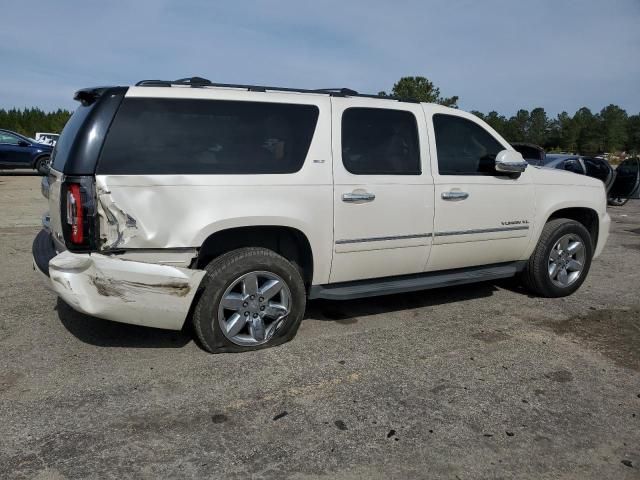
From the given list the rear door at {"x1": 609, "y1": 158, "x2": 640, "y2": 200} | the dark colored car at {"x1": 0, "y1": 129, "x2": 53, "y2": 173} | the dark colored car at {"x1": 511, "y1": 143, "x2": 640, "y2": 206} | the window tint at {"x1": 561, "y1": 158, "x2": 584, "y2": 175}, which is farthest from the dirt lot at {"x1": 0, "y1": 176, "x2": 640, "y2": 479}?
the dark colored car at {"x1": 0, "y1": 129, "x2": 53, "y2": 173}

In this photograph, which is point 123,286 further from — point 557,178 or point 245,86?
point 557,178

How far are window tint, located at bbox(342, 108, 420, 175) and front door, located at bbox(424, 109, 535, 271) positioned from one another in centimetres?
21

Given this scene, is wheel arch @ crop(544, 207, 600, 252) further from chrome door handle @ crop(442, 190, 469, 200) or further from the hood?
chrome door handle @ crop(442, 190, 469, 200)

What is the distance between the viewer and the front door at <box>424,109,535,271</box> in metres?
4.62

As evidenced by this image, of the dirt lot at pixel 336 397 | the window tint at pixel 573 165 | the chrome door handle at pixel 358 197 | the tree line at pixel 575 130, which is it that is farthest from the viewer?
the tree line at pixel 575 130

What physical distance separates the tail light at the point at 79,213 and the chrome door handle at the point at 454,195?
2699mm

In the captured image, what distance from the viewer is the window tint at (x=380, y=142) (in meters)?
4.20

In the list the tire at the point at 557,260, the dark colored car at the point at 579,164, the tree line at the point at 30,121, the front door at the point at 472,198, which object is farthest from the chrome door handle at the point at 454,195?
the tree line at the point at 30,121

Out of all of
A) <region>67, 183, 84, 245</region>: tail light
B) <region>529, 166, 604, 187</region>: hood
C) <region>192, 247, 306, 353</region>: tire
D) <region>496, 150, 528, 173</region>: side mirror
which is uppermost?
<region>496, 150, 528, 173</region>: side mirror

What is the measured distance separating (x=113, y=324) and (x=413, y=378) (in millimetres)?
2376

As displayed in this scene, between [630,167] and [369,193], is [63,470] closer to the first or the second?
[369,193]

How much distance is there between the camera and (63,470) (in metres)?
2.52

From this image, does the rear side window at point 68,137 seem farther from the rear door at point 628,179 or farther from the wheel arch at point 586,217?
the rear door at point 628,179

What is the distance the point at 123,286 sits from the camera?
3447 millimetres
